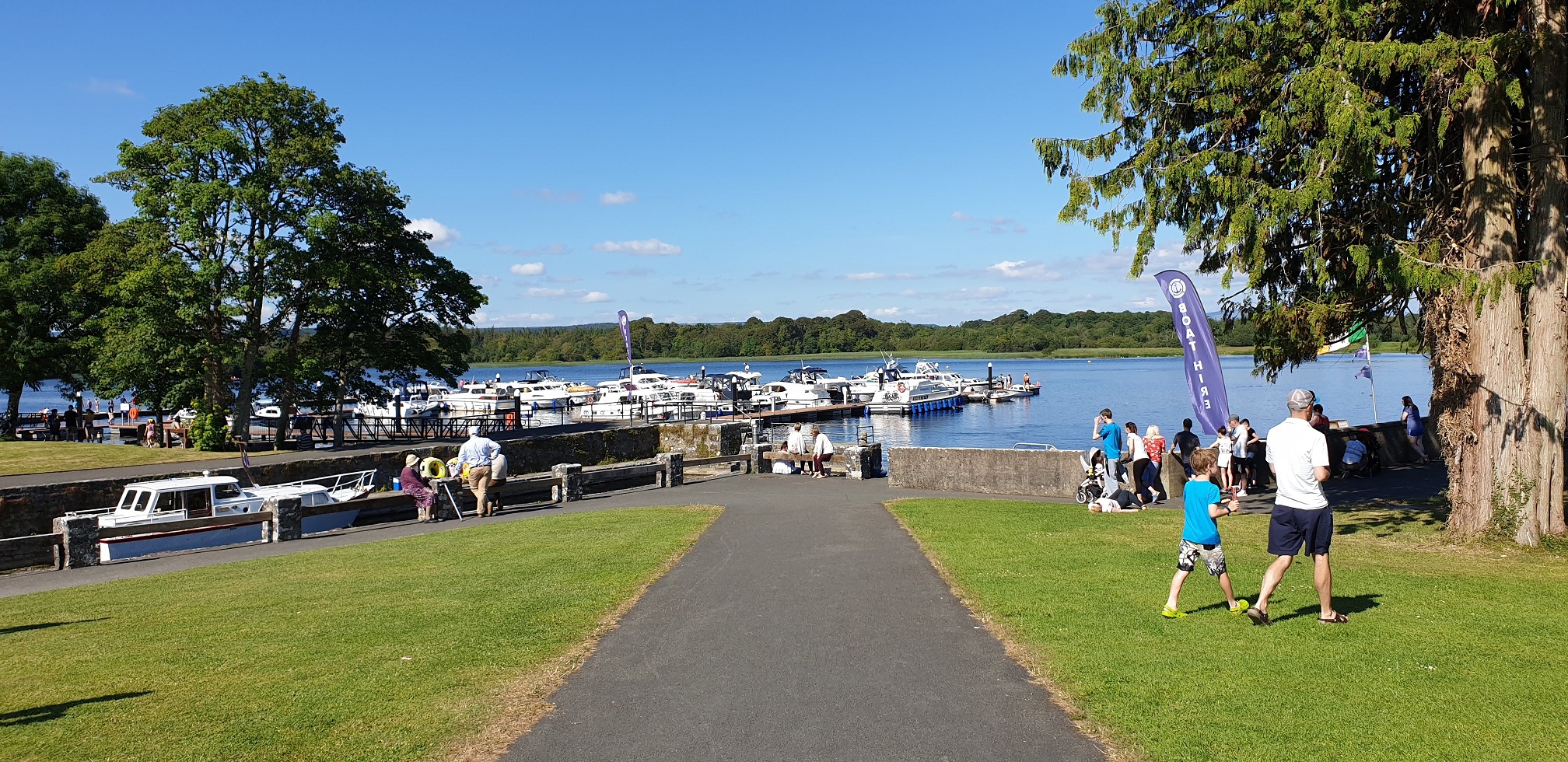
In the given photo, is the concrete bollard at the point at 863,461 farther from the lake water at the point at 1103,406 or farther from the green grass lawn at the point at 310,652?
the lake water at the point at 1103,406

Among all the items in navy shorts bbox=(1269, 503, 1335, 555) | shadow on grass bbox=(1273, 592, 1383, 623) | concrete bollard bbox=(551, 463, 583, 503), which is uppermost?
navy shorts bbox=(1269, 503, 1335, 555)

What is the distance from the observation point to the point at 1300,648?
7.59 metres

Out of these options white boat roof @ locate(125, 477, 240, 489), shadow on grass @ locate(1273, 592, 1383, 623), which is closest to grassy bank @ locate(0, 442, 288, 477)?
white boat roof @ locate(125, 477, 240, 489)

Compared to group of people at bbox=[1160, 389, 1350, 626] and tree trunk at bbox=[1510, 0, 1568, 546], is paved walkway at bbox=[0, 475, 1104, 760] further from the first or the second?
tree trunk at bbox=[1510, 0, 1568, 546]

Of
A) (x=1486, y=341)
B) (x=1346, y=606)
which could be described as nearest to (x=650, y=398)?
(x=1486, y=341)

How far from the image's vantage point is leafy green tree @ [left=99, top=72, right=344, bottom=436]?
3231 cm

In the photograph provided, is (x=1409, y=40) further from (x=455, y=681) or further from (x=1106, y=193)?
(x=455, y=681)

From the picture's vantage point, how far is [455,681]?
7.40m

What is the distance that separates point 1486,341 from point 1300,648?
24.4ft

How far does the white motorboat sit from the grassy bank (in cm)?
813

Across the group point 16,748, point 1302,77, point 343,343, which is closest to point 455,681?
point 16,748

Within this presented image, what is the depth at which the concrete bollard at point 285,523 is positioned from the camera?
1706 centimetres

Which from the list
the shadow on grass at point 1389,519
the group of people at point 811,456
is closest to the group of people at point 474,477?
the group of people at point 811,456

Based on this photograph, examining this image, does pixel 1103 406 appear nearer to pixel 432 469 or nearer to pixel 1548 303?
pixel 432 469
